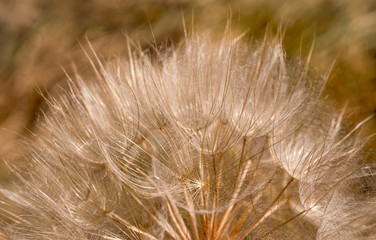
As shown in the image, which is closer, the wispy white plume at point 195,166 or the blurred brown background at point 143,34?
the wispy white plume at point 195,166

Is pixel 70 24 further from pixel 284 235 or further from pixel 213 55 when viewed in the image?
pixel 284 235

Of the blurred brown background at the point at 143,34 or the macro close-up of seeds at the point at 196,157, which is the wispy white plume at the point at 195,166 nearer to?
the macro close-up of seeds at the point at 196,157

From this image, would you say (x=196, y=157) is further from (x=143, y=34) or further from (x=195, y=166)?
(x=143, y=34)

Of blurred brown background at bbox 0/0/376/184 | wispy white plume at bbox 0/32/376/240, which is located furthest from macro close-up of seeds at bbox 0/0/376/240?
blurred brown background at bbox 0/0/376/184

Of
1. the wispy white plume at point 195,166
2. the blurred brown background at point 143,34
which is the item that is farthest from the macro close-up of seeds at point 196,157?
the blurred brown background at point 143,34

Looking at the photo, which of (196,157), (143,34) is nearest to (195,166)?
(196,157)

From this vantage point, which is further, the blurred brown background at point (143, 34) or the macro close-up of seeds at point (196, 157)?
the blurred brown background at point (143, 34)
